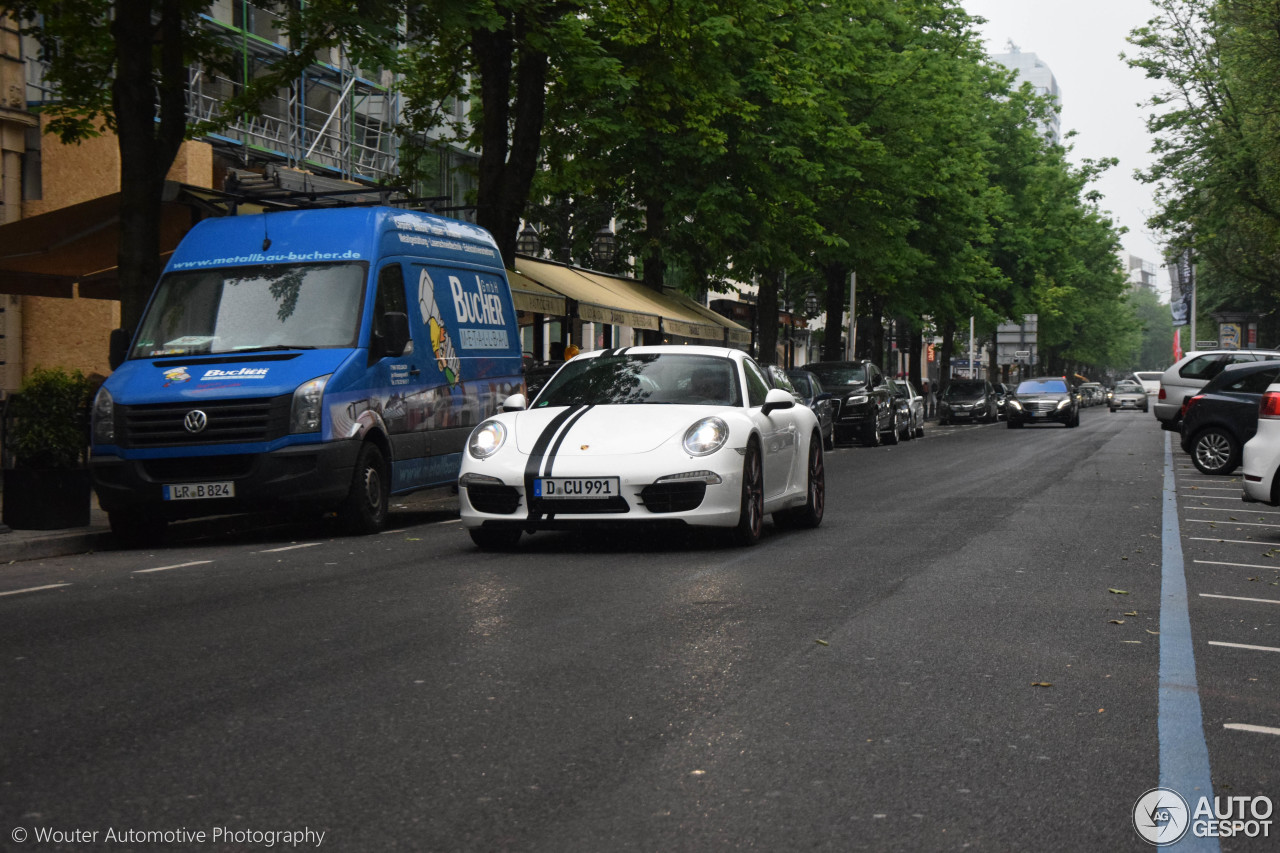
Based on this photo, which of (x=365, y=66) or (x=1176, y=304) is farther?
(x=1176, y=304)

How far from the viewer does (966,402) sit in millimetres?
54750

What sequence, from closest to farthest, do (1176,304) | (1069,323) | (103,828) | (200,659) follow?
1. (103,828)
2. (200,659)
3. (1069,323)
4. (1176,304)

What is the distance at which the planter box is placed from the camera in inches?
486

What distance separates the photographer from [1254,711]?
5.68m

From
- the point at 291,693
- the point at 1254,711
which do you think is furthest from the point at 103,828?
the point at 1254,711

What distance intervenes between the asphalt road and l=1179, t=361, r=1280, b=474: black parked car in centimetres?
1171

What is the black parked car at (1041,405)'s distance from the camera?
4794 centimetres

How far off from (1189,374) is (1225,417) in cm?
1088

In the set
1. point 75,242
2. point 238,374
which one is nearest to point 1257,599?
point 238,374

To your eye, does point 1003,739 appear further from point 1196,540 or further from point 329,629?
point 1196,540

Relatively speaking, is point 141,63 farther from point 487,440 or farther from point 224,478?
point 487,440

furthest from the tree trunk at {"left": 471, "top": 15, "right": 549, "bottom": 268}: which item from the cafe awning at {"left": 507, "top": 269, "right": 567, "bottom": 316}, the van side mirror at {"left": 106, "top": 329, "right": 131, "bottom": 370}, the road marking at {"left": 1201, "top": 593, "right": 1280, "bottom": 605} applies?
the road marking at {"left": 1201, "top": 593, "right": 1280, "bottom": 605}

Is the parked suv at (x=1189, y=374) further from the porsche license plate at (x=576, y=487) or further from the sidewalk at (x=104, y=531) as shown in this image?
the porsche license plate at (x=576, y=487)

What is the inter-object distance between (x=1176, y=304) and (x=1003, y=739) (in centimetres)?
12011
